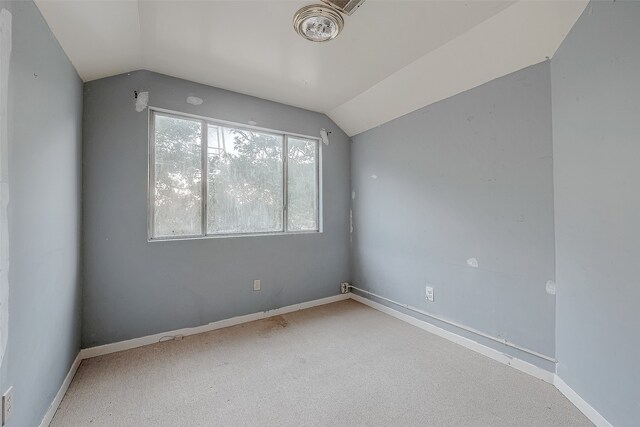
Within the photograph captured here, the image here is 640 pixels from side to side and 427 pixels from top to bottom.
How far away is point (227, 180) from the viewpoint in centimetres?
290

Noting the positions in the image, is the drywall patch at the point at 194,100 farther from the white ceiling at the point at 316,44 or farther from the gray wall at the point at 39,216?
the gray wall at the point at 39,216

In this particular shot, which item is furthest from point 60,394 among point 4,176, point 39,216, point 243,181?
point 243,181

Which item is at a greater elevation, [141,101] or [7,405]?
[141,101]

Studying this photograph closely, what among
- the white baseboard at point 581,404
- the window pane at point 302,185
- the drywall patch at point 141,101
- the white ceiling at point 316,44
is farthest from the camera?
the window pane at point 302,185

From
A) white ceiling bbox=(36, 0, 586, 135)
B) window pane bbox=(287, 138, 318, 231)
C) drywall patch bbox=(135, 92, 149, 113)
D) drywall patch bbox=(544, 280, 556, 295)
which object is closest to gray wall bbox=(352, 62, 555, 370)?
drywall patch bbox=(544, 280, 556, 295)

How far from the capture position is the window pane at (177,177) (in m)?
2.54

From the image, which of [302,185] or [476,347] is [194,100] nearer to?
[302,185]

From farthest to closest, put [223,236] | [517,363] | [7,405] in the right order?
[223,236]
[517,363]
[7,405]

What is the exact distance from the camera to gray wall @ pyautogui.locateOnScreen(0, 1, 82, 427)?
1.21 m

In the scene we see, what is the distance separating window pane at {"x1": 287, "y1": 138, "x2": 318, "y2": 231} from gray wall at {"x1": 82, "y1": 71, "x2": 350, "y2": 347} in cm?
22

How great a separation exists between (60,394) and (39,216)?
1142mm

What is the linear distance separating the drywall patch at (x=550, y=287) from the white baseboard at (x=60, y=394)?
314 centimetres

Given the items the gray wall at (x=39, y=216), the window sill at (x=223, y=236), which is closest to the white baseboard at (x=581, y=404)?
the window sill at (x=223, y=236)

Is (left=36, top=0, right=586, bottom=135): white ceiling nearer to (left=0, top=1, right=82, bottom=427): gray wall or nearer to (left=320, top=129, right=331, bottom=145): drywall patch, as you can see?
(left=0, top=1, right=82, bottom=427): gray wall
